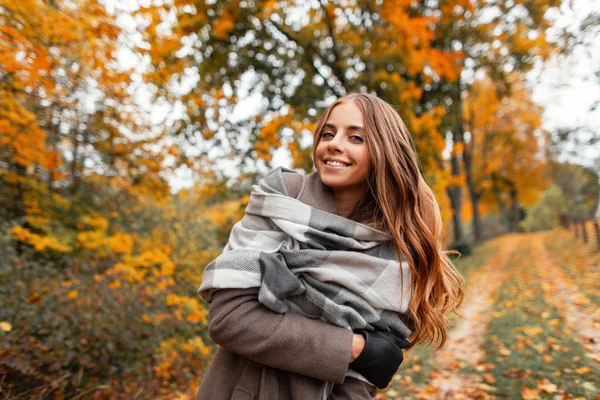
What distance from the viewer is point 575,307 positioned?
6.02 meters

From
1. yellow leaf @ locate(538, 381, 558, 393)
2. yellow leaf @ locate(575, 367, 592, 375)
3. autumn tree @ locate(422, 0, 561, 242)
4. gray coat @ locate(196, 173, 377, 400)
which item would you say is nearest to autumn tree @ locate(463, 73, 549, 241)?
autumn tree @ locate(422, 0, 561, 242)

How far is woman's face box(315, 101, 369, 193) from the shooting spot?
1.62 m

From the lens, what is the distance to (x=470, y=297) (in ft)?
27.9

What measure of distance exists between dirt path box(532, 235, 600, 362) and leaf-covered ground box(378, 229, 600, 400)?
0.03ft

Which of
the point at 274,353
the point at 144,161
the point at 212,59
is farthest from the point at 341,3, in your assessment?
the point at 274,353

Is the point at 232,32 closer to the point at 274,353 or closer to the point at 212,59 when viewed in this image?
the point at 212,59

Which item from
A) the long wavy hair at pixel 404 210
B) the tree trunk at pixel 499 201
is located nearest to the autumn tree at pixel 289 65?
the long wavy hair at pixel 404 210

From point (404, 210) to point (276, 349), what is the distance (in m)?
0.79

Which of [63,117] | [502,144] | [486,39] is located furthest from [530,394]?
[502,144]

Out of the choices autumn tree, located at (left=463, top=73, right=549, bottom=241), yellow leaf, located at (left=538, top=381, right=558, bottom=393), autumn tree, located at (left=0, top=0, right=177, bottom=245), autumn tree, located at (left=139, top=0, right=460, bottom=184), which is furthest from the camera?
autumn tree, located at (left=463, top=73, right=549, bottom=241)

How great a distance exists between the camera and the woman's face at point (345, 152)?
63.8 inches

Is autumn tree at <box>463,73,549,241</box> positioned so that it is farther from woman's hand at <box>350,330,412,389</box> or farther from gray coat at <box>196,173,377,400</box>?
gray coat at <box>196,173,377,400</box>

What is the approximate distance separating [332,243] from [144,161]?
5372 millimetres

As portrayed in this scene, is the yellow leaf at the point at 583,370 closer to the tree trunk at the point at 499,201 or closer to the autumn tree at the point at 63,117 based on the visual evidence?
the autumn tree at the point at 63,117
